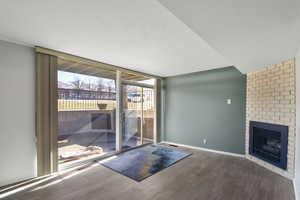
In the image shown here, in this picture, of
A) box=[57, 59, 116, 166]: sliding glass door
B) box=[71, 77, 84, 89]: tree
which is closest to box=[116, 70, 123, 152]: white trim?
box=[57, 59, 116, 166]: sliding glass door

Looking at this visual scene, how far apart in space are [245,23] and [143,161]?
322cm

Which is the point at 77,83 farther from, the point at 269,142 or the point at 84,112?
the point at 269,142

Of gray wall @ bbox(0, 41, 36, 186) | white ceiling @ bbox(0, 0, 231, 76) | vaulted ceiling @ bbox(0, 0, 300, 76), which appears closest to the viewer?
vaulted ceiling @ bbox(0, 0, 300, 76)

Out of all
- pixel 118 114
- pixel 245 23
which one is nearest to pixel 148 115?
pixel 118 114

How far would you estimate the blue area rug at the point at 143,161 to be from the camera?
2870mm

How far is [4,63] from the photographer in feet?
7.70

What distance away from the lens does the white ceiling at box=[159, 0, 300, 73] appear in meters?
1.23

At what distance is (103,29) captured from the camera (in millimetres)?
1987

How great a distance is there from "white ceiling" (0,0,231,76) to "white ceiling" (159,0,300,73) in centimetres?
35

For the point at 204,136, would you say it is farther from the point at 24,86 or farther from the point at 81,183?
the point at 24,86

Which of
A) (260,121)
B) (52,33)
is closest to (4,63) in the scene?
(52,33)

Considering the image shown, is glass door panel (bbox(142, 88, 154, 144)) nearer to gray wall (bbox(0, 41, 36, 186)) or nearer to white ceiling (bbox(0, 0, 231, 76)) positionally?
white ceiling (bbox(0, 0, 231, 76))

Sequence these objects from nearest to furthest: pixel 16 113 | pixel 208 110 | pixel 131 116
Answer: pixel 16 113 → pixel 208 110 → pixel 131 116

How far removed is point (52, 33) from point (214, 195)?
3.51 meters
